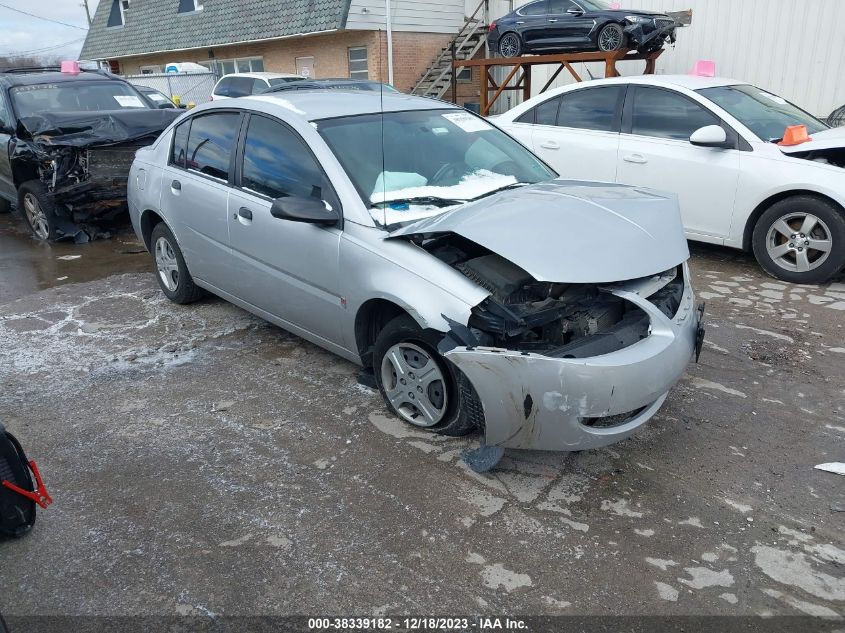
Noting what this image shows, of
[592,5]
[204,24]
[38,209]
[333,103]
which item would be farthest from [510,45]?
[204,24]

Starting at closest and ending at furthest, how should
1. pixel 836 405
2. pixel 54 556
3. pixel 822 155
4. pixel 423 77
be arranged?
pixel 54 556
pixel 836 405
pixel 822 155
pixel 423 77

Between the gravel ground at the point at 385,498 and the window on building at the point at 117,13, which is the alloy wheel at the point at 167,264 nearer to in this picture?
the gravel ground at the point at 385,498

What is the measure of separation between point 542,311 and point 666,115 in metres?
4.11

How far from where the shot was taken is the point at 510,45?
1277cm

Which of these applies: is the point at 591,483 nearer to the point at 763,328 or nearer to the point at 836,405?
the point at 836,405

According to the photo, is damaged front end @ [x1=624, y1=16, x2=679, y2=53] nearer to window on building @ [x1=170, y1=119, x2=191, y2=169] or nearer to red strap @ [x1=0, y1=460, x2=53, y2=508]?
window on building @ [x1=170, y1=119, x2=191, y2=169]

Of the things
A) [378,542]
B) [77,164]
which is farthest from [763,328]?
[77,164]

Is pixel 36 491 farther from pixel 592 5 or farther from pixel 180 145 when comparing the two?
pixel 592 5

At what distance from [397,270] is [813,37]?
12.5 metres

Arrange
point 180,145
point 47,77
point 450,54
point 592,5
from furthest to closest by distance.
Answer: point 450,54
point 592,5
point 47,77
point 180,145

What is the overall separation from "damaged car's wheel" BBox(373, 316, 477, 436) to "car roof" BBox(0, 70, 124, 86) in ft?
24.3

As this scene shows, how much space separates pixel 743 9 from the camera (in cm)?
1282

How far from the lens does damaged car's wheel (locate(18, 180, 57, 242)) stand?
7723 mm

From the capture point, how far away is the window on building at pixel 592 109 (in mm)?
6602
